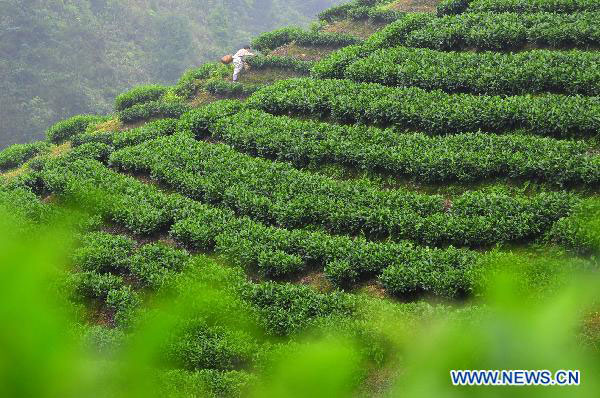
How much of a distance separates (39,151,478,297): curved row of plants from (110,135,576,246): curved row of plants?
0.39 metres

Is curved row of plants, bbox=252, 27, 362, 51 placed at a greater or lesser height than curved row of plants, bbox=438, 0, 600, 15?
greater

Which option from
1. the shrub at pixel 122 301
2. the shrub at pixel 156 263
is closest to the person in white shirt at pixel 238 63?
the shrub at pixel 156 263

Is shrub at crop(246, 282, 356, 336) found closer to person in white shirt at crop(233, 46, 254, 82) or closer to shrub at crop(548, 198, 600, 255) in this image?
shrub at crop(548, 198, 600, 255)

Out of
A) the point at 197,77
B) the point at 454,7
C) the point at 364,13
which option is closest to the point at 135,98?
the point at 197,77

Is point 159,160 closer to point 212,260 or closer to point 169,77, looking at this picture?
point 212,260

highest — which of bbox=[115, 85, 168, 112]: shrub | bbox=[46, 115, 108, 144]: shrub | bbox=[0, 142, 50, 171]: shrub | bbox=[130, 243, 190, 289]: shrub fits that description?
bbox=[115, 85, 168, 112]: shrub

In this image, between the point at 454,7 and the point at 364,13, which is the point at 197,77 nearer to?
the point at 364,13

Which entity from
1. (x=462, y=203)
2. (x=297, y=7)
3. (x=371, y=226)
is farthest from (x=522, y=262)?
(x=297, y=7)

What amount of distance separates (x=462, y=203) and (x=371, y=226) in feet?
5.46

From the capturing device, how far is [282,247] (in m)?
12.3

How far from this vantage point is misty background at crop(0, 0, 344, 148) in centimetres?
4891

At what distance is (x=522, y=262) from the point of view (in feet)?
31.1

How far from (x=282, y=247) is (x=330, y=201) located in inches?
56.4

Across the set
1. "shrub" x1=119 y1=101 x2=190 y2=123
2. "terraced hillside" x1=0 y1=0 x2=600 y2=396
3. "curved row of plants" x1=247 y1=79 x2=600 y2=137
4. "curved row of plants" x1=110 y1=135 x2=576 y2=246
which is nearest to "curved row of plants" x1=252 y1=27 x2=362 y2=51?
"terraced hillside" x1=0 y1=0 x2=600 y2=396
